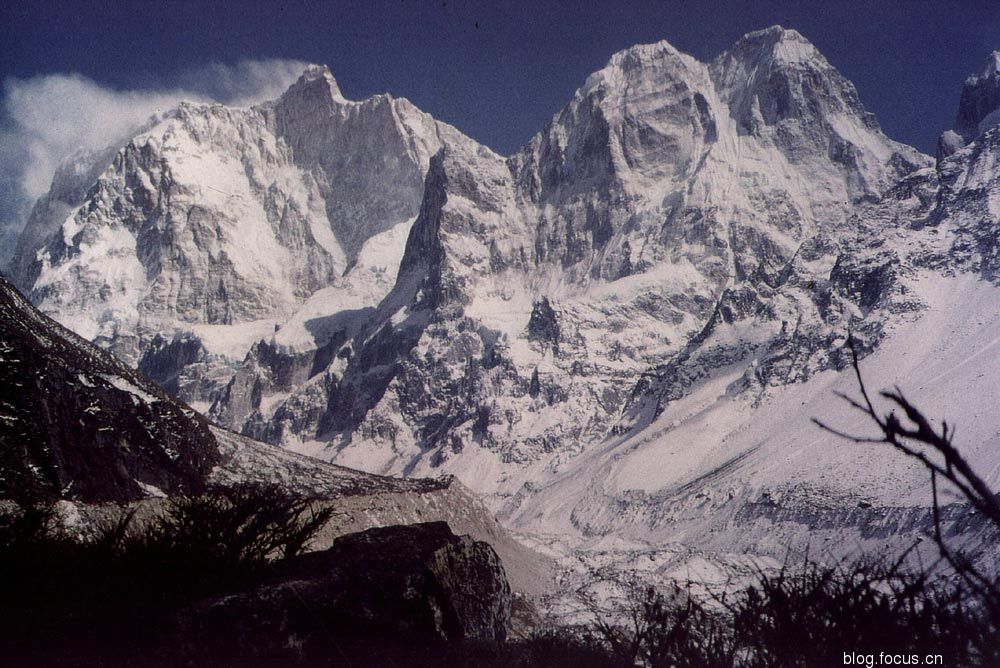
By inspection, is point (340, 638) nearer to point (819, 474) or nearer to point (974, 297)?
point (819, 474)

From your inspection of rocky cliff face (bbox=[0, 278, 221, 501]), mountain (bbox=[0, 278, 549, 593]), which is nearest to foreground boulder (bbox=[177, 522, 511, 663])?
rocky cliff face (bbox=[0, 278, 221, 501])

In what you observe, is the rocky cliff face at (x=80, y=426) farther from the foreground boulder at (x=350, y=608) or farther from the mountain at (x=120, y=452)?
the foreground boulder at (x=350, y=608)

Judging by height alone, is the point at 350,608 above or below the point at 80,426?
below

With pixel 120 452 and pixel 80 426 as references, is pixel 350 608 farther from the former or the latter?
pixel 120 452

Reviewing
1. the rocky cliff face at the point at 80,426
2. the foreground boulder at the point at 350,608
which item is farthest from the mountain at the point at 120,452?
the foreground boulder at the point at 350,608

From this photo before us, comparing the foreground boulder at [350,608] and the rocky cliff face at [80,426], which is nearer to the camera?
the foreground boulder at [350,608]

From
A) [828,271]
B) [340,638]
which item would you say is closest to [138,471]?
[340,638]

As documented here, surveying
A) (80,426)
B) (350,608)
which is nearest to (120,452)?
(80,426)

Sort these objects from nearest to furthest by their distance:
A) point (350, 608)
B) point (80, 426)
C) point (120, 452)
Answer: point (350, 608)
point (80, 426)
point (120, 452)

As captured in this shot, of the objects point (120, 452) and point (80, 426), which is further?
point (120, 452)
